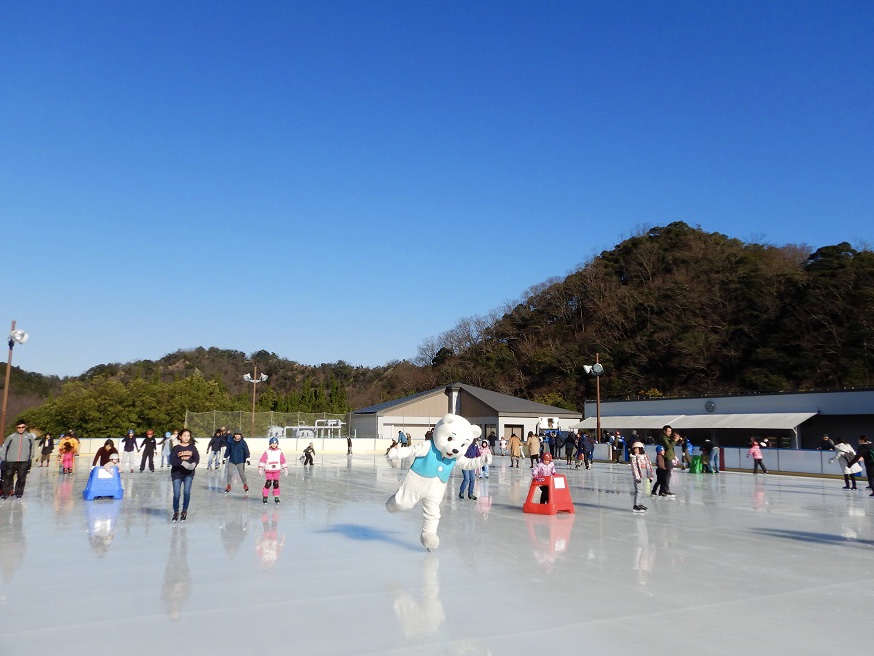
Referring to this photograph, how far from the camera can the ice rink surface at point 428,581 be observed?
511cm

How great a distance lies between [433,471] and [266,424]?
122 ft

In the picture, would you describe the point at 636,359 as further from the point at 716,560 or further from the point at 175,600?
the point at 175,600

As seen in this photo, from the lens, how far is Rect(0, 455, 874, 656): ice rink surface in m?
5.11

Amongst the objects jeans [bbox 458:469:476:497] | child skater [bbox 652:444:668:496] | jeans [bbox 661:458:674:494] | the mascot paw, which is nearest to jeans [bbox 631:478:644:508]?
child skater [bbox 652:444:668:496]

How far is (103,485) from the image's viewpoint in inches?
588

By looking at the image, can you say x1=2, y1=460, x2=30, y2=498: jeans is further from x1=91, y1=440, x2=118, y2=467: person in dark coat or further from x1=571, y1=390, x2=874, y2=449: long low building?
x1=571, y1=390, x2=874, y2=449: long low building

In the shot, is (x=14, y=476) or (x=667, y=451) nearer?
(x=14, y=476)

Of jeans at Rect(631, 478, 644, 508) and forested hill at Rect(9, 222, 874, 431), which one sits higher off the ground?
forested hill at Rect(9, 222, 874, 431)

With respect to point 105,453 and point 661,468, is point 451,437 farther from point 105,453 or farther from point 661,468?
point 105,453

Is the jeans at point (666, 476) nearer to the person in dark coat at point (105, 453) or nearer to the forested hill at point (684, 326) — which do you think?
the person in dark coat at point (105, 453)

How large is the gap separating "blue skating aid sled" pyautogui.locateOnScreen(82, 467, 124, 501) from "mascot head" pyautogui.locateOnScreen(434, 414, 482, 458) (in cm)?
948

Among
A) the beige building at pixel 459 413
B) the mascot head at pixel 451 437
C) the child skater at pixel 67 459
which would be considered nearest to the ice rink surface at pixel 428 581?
the mascot head at pixel 451 437

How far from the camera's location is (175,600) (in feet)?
20.2

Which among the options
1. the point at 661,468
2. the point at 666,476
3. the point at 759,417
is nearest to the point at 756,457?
the point at 666,476
